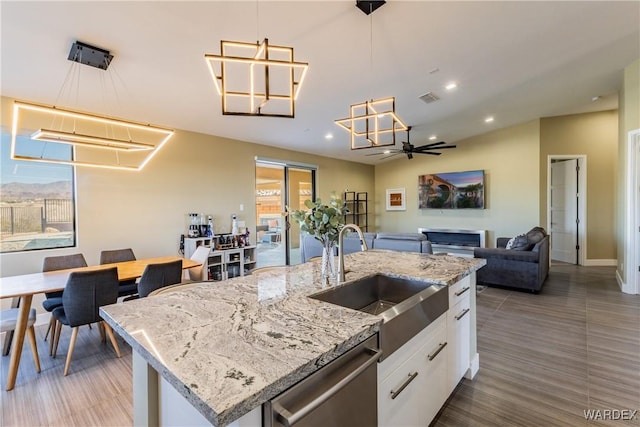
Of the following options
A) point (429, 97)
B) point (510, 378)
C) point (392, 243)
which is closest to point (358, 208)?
point (392, 243)

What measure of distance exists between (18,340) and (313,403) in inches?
114

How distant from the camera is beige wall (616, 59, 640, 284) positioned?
160 inches

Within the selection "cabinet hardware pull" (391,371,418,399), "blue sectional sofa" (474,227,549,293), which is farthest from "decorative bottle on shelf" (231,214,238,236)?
"cabinet hardware pull" (391,371,418,399)

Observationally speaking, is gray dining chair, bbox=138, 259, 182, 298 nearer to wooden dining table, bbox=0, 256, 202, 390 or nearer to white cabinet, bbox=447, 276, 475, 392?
wooden dining table, bbox=0, 256, 202, 390

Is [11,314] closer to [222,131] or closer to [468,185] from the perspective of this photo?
[222,131]

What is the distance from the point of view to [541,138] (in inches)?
258

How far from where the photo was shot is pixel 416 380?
153 centimetres

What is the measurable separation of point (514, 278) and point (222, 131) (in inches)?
215

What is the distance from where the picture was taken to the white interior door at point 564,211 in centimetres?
659

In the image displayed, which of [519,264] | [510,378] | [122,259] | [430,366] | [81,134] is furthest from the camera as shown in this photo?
[519,264]

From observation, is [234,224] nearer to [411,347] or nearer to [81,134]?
[81,134]

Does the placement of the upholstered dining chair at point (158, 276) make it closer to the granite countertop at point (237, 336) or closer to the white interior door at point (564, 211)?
the granite countertop at point (237, 336)

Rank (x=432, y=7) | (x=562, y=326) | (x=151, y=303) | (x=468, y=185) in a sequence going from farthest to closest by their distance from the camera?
1. (x=468, y=185)
2. (x=562, y=326)
3. (x=432, y=7)
4. (x=151, y=303)

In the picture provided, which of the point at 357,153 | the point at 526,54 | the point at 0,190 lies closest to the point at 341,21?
the point at 526,54
